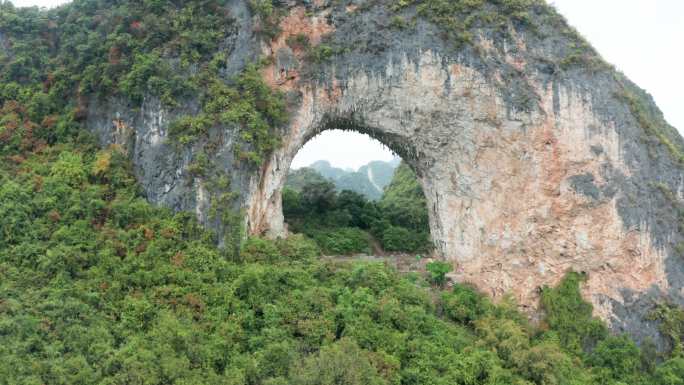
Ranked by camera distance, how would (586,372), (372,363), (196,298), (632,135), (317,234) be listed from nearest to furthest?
1. (372,363)
2. (196,298)
3. (586,372)
4. (632,135)
5. (317,234)

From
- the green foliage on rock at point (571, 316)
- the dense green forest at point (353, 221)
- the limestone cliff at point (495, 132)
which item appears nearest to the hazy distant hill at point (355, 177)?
the dense green forest at point (353, 221)

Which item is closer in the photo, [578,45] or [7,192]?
[7,192]

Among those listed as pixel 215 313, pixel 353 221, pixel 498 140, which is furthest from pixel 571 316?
pixel 215 313

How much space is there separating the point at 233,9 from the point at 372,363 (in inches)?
381

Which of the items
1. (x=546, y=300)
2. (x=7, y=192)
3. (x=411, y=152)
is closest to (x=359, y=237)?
(x=411, y=152)

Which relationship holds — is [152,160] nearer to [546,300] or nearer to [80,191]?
[80,191]

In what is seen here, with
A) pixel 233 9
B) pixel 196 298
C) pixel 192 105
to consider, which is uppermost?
pixel 233 9

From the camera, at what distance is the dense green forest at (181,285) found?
12266mm

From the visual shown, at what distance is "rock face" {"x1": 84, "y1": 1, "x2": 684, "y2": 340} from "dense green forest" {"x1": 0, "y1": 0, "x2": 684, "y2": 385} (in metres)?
0.62

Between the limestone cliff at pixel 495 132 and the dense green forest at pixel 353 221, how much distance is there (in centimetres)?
249

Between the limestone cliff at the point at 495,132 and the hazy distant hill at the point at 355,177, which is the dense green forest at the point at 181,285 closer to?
the limestone cliff at the point at 495,132

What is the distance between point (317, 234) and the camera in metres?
19.8

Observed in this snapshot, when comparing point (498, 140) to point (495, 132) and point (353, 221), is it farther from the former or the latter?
point (353, 221)

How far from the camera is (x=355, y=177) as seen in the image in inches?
2314
